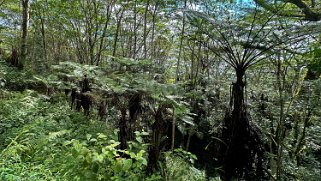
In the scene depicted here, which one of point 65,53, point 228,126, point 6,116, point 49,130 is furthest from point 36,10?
point 228,126

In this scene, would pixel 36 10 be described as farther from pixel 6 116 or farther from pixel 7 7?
pixel 6 116

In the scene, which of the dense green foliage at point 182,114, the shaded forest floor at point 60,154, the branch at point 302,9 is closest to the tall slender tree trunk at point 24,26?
the dense green foliage at point 182,114

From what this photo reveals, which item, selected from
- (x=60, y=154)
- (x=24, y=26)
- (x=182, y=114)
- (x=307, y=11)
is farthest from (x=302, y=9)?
(x=24, y=26)

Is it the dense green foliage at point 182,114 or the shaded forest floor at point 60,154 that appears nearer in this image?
the shaded forest floor at point 60,154

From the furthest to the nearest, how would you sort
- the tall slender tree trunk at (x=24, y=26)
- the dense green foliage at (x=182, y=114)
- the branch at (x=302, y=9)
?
the tall slender tree trunk at (x=24, y=26)
the branch at (x=302, y=9)
the dense green foliage at (x=182, y=114)

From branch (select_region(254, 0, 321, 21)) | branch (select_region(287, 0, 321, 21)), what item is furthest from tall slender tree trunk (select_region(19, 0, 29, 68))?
branch (select_region(287, 0, 321, 21))

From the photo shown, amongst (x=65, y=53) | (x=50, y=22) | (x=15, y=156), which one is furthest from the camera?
(x=65, y=53)

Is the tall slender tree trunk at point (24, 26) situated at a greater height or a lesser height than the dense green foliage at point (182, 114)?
greater

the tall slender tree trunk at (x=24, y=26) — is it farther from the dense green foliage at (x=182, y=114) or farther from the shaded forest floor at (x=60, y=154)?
the shaded forest floor at (x=60, y=154)

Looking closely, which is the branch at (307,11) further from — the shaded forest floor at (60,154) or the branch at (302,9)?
the shaded forest floor at (60,154)

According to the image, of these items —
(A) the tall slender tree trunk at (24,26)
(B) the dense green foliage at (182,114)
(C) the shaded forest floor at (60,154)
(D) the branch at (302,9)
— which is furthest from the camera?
(A) the tall slender tree trunk at (24,26)

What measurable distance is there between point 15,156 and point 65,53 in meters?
12.6

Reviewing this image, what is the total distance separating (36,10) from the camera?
9.52 m

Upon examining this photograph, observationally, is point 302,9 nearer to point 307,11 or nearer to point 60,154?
point 307,11
